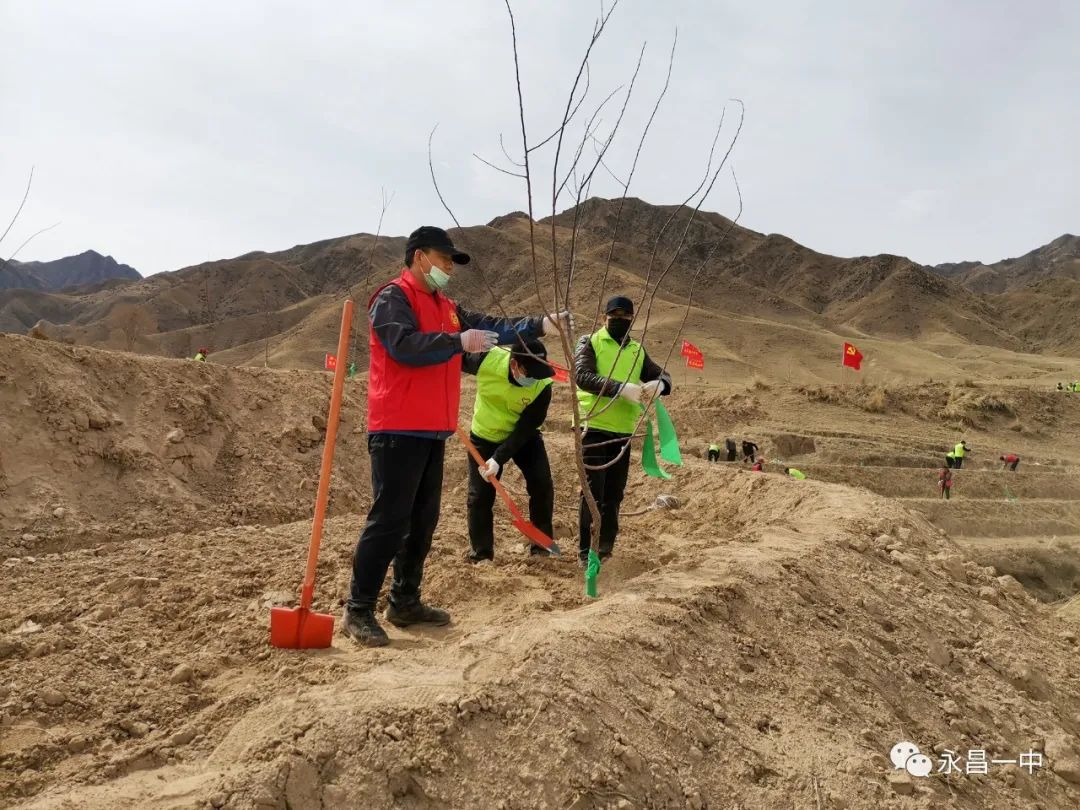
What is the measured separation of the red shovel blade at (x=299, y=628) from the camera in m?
2.86

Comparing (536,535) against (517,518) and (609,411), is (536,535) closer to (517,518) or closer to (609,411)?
(517,518)

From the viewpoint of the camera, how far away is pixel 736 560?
3.87 m

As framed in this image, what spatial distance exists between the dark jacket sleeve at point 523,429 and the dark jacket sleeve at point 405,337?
1.51m

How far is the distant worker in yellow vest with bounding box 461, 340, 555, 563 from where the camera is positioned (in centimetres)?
431

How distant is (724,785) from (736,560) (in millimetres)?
1696

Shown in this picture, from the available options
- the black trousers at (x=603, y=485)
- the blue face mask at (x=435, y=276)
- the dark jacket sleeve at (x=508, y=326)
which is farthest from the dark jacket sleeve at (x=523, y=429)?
the blue face mask at (x=435, y=276)

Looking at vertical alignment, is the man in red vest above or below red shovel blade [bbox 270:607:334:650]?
above

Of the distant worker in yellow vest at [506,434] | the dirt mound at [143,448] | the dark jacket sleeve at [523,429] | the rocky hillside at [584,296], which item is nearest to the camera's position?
the distant worker in yellow vest at [506,434]

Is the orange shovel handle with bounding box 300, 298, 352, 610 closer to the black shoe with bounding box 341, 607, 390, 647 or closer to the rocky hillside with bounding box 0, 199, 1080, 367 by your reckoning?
the black shoe with bounding box 341, 607, 390, 647

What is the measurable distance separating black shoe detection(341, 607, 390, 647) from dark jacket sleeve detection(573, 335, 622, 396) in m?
1.67

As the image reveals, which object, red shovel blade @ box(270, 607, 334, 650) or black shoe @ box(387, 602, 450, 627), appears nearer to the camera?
red shovel blade @ box(270, 607, 334, 650)

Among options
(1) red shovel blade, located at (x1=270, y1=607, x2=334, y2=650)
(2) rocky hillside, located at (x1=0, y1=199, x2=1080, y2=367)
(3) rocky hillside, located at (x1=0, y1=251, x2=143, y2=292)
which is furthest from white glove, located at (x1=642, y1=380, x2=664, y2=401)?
(3) rocky hillside, located at (x1=0, y1=251, x2=143, y2=292)

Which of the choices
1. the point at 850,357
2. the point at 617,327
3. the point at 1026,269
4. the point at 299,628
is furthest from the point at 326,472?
the point at 1026,269

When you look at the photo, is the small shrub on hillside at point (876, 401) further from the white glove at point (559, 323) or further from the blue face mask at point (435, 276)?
the blue face mask at point (435, 276)
